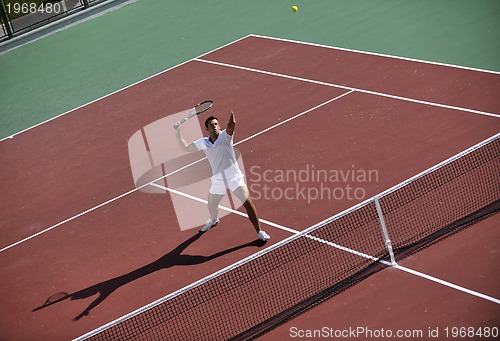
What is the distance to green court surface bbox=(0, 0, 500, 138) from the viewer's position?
694 inches

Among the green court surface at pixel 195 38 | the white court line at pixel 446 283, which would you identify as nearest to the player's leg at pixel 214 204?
the white court line at pixel 446 283

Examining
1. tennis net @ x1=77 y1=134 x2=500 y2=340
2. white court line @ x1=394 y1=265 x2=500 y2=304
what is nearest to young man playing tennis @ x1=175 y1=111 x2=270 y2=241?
tennis net @ x1=77 y1=134 x2=500 y2=340

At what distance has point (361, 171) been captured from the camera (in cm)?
1268

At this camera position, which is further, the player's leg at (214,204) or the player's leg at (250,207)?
the player's leg at (214,204)

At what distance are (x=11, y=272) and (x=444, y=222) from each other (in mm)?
6523

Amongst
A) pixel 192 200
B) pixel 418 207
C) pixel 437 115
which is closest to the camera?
pixel 418 207

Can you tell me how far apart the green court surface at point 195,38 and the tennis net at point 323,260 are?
5.19 metres

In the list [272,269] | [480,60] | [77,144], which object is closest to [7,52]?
[77,144]

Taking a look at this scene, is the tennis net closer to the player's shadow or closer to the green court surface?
the player's shadow

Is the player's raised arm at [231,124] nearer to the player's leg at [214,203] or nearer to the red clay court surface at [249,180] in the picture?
the player's leg at [214,203]

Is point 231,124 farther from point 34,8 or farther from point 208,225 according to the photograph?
point 34,8

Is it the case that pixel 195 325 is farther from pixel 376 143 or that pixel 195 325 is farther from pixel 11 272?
pixel 376 143

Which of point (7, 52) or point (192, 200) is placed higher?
point (7, 52)

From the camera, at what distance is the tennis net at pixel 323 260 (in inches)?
381
